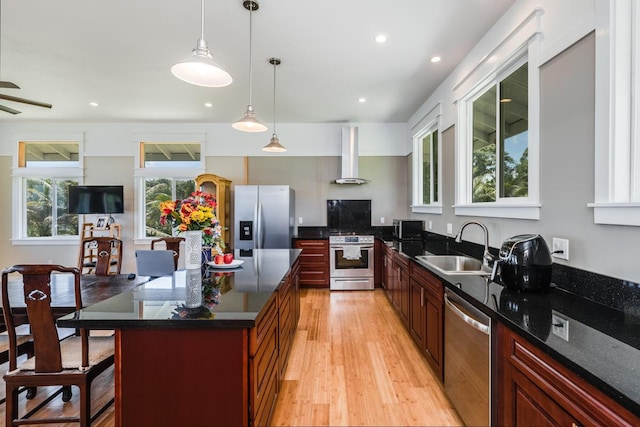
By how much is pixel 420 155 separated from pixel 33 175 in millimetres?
7172

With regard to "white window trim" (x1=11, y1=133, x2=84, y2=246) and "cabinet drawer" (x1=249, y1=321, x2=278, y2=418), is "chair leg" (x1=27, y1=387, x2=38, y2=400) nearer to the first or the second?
"cabinet drawer" (x1=249, y1=321, x2=278, y2=418)

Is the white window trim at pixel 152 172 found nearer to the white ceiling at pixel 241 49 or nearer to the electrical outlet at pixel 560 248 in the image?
the white ceiling at pixel 241 49

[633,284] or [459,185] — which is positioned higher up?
[459,185]

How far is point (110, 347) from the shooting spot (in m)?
1.73

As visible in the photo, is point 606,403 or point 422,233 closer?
point 606,403

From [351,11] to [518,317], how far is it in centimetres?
240

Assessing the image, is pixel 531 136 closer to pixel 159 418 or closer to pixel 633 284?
pixel 633 284

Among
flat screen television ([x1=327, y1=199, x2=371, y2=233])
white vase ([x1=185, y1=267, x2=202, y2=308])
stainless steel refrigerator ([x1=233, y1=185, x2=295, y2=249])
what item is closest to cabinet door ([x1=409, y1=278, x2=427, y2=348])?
white vase ([x1=185, y1=267, x2=202, y2=308])

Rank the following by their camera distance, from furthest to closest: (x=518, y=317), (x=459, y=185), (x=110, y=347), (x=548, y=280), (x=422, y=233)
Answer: (x=422, y=233) < (x=459, y=185) < (x=110, y=347) < (x=548, y=280) < (x=518, y=317)

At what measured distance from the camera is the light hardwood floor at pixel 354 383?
1827mm

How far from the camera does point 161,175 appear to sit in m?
5.32

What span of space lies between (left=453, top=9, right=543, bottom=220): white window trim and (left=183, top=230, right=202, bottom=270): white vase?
2.27m

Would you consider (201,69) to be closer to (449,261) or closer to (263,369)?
(263,369)

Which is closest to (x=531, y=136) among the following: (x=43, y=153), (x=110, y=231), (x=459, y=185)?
(x=459, y=185)
